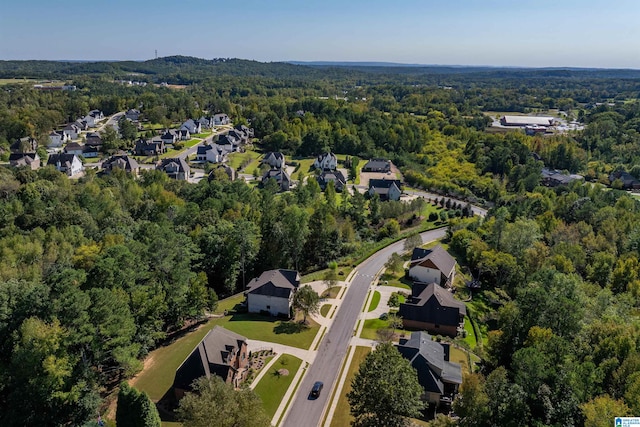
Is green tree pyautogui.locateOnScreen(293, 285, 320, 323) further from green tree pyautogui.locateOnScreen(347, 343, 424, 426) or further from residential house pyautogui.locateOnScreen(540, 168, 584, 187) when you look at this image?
residential house pyautogui.locateOnScreen(540, 168, 584, 187)

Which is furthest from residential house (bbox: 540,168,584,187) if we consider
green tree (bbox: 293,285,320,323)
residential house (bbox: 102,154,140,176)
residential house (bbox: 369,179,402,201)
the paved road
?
residential house (bbox: 102,154,140,176)

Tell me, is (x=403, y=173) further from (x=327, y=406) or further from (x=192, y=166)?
(x=327, y=406)

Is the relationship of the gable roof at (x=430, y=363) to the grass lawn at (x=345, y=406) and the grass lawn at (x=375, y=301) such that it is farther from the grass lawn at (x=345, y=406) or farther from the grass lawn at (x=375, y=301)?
the grass lawn at (x=375, y=301)

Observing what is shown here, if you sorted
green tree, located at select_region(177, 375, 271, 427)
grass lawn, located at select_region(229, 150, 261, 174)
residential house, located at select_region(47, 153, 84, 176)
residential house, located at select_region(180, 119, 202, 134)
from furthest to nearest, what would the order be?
residential house, located at select_region(180, 119, 202, 134) → grass lawn, located at select_region(229, 150, 261, 174) → residential house, located at select_region(47, 153, 84, 176) → green tree, located at select_region(177, 375, 271, 427)

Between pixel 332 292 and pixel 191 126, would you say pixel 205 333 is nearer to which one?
pixel 332 292

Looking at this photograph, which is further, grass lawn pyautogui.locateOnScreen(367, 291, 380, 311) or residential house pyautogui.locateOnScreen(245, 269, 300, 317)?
grass lawn pyautogui.locateOnScreen(367, 291, 380, 311)

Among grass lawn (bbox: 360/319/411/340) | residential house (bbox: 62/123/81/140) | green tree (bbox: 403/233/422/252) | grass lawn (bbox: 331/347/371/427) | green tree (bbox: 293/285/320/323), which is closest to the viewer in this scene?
grass lawn (bbox: 331/347/371/427)
